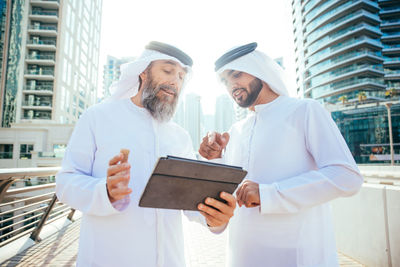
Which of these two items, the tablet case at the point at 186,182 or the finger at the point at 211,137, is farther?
the finger at the point at 211,137

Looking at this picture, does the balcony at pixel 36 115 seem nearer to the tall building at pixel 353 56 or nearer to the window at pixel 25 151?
the window at pixel 25 151

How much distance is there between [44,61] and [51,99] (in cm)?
587

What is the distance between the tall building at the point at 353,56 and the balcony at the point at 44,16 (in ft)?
158

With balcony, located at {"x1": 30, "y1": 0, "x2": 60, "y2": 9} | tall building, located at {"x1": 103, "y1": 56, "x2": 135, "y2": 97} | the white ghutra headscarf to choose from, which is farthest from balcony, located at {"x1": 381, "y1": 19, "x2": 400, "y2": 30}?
tall building, located at {"x1": 103, "y1": 56, "x2": 135, "y2": 97}

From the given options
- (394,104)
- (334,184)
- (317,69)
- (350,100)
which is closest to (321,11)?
(317,69)

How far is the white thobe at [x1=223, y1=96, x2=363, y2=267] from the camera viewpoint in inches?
61.2

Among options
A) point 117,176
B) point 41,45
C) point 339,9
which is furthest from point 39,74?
point 339,9

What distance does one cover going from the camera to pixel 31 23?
127 ft

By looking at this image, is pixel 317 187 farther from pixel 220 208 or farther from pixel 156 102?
pixel 156 102

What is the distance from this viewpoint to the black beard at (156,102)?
202 centimetres

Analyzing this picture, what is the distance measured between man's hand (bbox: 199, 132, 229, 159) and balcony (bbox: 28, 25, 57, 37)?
45106 mm

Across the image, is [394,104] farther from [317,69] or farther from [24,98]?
[24,98]

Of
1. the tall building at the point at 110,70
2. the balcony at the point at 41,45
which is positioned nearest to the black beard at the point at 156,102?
the balcony at the point at 41,45

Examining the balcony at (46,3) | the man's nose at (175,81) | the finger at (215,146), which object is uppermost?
the balcony at (46,3)
